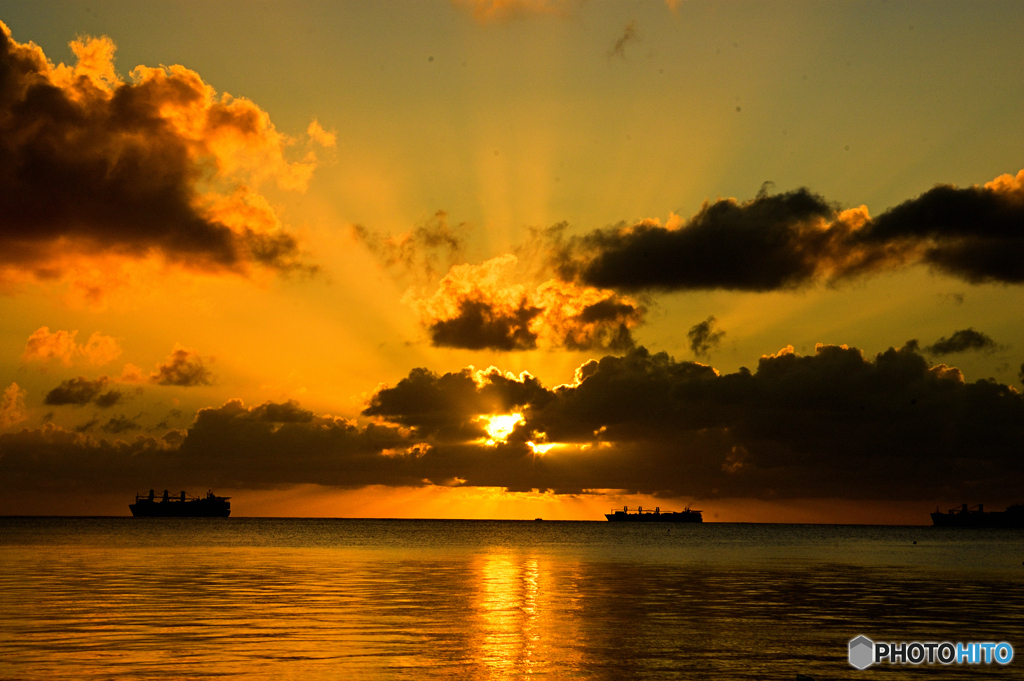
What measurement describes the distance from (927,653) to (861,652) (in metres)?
3.54

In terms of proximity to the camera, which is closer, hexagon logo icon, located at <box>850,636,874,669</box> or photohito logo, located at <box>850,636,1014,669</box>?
hexagon logo icon, located at <box>850,636,874,669</box>

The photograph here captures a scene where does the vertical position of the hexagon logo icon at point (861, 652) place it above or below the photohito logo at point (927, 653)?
above

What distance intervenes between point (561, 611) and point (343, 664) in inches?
798

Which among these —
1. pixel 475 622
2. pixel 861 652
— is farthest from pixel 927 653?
pixel 475 622

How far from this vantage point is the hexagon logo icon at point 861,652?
36.6 meters

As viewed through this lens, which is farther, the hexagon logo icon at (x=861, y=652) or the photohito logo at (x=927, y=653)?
the photohito logo at (x=927, y=653)

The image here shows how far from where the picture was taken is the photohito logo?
124 ft

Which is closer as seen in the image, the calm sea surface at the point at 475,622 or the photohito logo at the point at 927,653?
the calm sea surface at the point at 475,622

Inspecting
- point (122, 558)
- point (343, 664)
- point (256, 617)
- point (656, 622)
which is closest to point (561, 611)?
point (656, 622)

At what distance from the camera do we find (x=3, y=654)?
36.1 metres

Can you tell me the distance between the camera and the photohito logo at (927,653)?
124 ft

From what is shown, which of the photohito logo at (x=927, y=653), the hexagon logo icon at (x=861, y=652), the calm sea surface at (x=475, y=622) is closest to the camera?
the calm sea surface at (x=475, y=622)

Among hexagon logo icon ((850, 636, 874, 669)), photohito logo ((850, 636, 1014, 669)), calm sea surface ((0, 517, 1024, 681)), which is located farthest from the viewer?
photohito logo ((850, 636, 1014, 669))

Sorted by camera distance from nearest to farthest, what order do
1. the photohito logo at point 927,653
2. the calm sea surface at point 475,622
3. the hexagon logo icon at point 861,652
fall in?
the calm sea surface at point 475,622
the hexagon logo icon at point 861,652
the photohito logo at point 927,653
